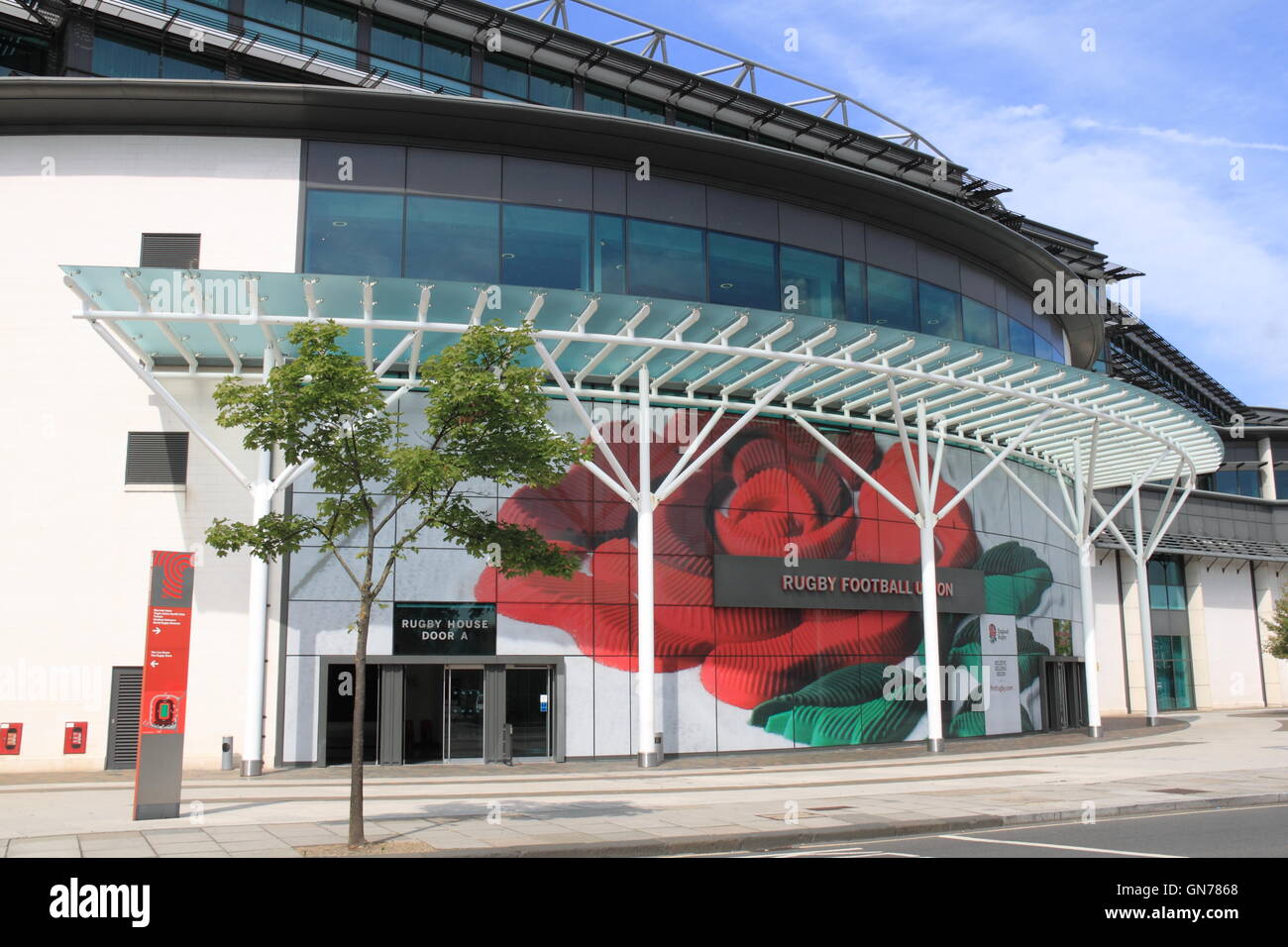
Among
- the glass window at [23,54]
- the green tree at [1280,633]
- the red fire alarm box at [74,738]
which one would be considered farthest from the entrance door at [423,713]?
the green tree at [1280,633]

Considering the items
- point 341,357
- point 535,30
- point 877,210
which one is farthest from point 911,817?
point 535,30

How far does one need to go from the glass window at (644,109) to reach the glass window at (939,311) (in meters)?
11.7

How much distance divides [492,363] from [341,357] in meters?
2.00

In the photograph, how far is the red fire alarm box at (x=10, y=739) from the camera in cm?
2433

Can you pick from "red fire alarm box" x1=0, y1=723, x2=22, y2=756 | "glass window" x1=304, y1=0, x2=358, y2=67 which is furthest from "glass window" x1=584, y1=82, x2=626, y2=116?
"red fire alarm box" x1=0, y1=723, x2=22, y2=756

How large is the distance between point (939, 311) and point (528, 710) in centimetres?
1792

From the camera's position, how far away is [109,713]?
25.0m

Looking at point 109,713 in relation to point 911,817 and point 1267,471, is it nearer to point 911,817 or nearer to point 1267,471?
point 911,817

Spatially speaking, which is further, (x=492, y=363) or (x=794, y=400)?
(x=794, y=400)

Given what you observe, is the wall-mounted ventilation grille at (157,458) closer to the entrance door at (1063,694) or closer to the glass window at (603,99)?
the glass window at (603,99)

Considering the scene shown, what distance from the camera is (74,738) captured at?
24562 mm

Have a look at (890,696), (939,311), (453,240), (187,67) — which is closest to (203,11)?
(187,67)

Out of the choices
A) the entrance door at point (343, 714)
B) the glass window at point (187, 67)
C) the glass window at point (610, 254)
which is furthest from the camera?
the glass window at point (187, 67)
